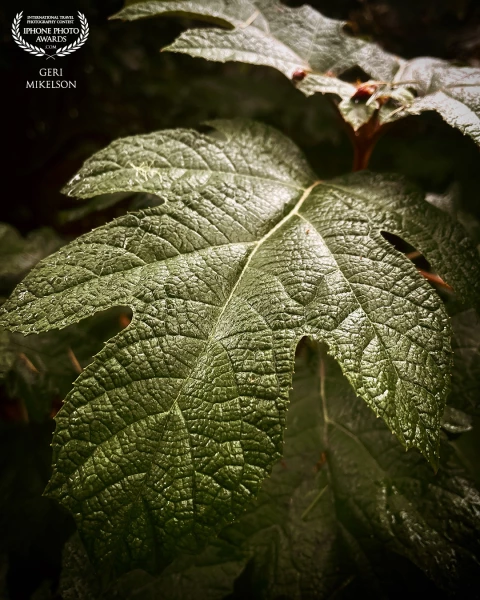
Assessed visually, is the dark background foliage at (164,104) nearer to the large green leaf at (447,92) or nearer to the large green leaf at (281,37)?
the large green leaf at (281,37)

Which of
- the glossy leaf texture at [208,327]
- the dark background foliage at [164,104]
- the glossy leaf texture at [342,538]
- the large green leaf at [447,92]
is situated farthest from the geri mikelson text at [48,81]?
the glossy leaf texture at [342,538]

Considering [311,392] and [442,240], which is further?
[311,392]

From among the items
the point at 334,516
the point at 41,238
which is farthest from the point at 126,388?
the point at 41,238

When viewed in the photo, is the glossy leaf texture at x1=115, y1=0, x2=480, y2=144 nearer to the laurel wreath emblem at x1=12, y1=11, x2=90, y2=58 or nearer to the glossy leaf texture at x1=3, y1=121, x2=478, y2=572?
the glossy leaf texture at x1=3, y1=121, x2=478, y2=572

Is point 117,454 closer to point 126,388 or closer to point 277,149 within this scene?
point 126,388

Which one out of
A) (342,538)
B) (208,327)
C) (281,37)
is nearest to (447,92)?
(281,37)
